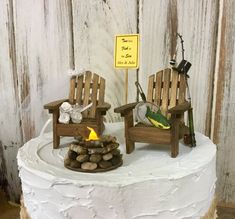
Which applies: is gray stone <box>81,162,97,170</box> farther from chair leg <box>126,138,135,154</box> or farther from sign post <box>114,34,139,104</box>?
sign post <box>114,34,139,104</box>

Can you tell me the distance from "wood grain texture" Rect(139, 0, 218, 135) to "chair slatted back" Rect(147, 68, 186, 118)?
0.24 meters

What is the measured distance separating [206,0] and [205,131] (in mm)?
548

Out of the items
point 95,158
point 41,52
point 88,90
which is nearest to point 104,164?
point 95,158

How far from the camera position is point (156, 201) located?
3.14ft

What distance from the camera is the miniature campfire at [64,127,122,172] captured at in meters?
1.01

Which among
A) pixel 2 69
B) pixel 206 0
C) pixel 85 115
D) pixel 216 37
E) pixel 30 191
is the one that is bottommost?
pixel 30 191

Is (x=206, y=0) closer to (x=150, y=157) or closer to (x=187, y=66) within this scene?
(x=187, y=66)

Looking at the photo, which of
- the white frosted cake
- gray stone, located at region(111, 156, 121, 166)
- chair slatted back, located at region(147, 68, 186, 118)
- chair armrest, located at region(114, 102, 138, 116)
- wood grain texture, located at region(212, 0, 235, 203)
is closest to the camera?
the white frosted cake

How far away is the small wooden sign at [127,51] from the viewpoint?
128cm

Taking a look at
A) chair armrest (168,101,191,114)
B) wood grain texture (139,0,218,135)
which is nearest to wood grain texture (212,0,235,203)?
wood grain texture (139,0,218,135)

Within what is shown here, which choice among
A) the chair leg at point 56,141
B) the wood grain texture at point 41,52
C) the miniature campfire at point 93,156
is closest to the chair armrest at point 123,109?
the miniature campfire at point 93,156

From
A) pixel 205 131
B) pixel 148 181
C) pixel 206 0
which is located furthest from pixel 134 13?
pixel 148 181

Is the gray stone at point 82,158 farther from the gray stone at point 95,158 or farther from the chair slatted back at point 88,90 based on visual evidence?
the chair slatted back at point 88,90

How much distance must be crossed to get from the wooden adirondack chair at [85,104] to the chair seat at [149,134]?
0.13 meters
